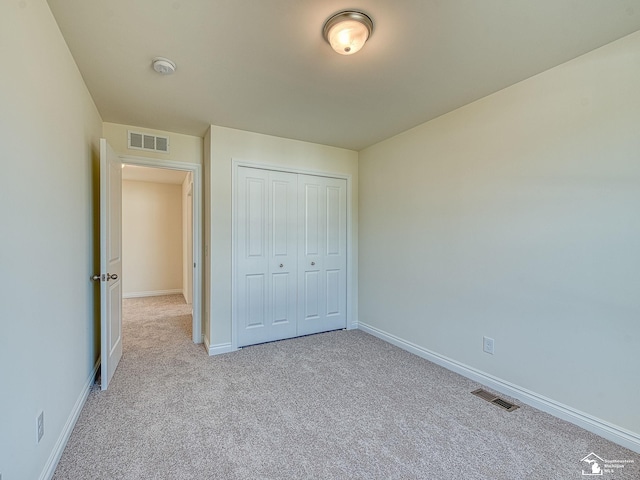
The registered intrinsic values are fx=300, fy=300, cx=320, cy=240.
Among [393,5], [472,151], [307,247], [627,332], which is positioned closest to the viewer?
[393,5]

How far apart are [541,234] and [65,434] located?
3.37 meters

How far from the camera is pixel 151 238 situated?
252 inches

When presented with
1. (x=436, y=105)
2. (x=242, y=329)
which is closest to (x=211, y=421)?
(x=242, y=329)

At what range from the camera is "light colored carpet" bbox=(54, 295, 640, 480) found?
1.61 m

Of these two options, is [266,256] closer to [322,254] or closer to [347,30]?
Answer: [322,254]

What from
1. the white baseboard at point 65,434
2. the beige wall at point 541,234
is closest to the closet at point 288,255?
the beige wall at point 541,234

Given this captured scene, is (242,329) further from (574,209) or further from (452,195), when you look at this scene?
(574,209)

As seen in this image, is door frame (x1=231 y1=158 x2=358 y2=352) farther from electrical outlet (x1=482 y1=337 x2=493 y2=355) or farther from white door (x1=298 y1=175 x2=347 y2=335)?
electrical outlet (x1=482 y1=337 x2=493 y2=355)

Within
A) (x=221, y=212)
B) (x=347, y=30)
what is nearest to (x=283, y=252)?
(x=221, y=212)

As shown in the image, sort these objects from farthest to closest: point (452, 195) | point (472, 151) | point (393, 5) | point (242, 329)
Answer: point (242, 329) < point (452, 195) < point (472, 151) < point (393, 5)

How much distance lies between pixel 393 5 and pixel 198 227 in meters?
2.87

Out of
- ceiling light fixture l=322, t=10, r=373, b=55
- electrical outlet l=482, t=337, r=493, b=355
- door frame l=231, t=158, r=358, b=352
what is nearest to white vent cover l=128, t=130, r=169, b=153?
door frame l=231, t=158, r=358, b=352

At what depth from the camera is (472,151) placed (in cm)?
264

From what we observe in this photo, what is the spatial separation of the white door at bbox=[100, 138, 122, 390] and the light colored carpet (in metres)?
0.23
